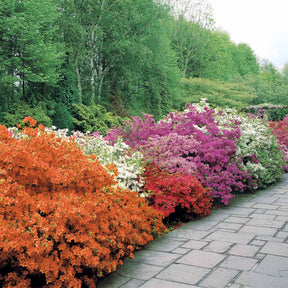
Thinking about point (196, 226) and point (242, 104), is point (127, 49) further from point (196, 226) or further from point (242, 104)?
point (196, 226)

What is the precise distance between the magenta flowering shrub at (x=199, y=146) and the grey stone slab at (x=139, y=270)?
7.71ft

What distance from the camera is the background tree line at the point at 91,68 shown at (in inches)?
566

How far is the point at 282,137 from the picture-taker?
10.7 metres

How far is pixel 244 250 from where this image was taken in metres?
3.71

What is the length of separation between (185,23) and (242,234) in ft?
92.2

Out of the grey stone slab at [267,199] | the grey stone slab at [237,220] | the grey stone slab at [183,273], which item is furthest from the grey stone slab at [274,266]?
the grey stone slab at [267,199]

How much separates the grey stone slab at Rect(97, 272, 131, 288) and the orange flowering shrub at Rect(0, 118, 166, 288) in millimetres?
72

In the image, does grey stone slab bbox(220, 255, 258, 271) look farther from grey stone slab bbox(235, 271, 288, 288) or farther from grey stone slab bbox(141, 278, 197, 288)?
grey stone slab bbox(141, 278, 197, 288)

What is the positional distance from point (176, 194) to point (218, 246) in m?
1.15

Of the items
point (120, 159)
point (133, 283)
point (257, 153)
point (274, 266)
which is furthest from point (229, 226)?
point (257, 153)

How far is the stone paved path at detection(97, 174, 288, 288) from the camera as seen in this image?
300cm

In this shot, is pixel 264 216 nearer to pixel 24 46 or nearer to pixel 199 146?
pixel 199 146

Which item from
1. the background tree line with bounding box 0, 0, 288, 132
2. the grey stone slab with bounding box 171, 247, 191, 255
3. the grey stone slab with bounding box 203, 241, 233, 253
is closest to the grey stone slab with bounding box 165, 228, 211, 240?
Answer: the grey stone slab with bounding box 203, 241, 233, 253

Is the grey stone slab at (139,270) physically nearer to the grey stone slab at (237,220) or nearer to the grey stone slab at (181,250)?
the grey stone slab at (181,250)
